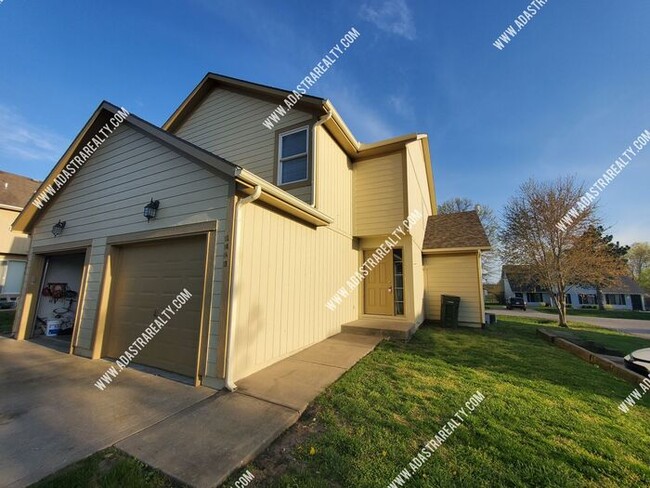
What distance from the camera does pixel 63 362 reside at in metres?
5.07

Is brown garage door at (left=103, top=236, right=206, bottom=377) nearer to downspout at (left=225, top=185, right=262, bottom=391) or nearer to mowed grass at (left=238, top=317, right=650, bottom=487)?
downspout at (left=225, top=185, right=262, bottom=391)

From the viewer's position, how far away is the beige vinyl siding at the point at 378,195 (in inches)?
313

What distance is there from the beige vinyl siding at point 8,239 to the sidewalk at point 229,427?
17132 mm

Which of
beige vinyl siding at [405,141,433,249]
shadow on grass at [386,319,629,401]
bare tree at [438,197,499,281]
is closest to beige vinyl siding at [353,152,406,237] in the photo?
beige vinyl siding at [405,141,433,249]

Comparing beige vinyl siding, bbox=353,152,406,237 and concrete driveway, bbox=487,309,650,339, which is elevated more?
beige vinyl siding, bbox=353,152,406,237

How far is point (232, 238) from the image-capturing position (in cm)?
403

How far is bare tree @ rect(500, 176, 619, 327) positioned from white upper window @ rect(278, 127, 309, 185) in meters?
13.9

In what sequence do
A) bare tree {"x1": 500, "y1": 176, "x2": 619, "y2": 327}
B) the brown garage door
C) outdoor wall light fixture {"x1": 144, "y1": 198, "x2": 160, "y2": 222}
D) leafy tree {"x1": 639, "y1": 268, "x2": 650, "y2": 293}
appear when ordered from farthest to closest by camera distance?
leafy tree {"x1": 639, "y1": 268, "x2": 650, "y2": 293}
bare tree {"x1": 500, "y1": 176, "x2": 619, "y2": 327}
outdoor wall light fixture {"x1": 144, "y1": 198, "x2": 160, "y2": 222}
the brown garage door

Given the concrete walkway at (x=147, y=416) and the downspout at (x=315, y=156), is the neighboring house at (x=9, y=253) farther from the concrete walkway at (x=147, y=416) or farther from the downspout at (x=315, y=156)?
the downspout at (x=315, y=156)

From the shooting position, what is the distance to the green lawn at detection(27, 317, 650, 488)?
7.20 feet

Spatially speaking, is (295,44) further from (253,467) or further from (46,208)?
(253,467)

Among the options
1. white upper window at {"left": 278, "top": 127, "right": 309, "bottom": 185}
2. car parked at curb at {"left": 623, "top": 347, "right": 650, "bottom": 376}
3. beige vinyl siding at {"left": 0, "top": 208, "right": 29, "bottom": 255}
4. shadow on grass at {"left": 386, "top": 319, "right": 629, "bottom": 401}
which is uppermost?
white upper window at {"left": 278, "top": 127, "right": 309, "bottom": 185}

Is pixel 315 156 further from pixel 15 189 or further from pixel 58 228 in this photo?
pixel 15 189

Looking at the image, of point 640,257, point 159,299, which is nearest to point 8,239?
point 159,299
